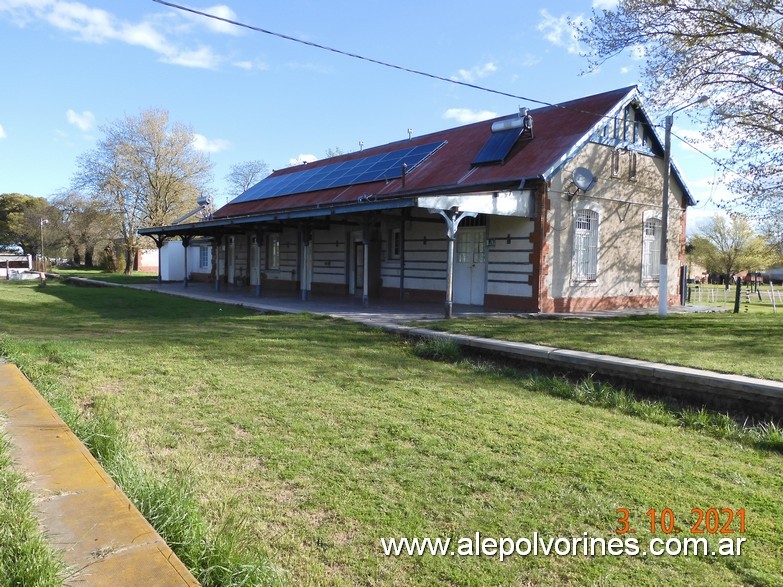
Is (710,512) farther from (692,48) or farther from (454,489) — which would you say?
(692,48)

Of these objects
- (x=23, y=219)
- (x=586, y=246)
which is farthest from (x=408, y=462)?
(x=23, y=219)

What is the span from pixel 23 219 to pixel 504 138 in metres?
57.4

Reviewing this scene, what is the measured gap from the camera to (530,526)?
2898 millimetres

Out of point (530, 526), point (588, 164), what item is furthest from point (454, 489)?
point (588, 164)

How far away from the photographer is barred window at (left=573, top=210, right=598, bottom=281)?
14.1 metres

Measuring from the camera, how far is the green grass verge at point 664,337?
21.3 ft

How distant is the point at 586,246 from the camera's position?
47.4ft

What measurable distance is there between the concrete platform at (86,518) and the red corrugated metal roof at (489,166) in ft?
37.3

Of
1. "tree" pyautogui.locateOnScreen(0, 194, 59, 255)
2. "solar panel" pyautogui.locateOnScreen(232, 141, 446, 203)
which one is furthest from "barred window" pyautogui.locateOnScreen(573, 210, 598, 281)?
"tree" pyautogui.locateOnScreen(0, 194, 59, 255)

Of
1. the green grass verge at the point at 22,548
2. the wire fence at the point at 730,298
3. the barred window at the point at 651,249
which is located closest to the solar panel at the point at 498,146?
the barred window at the point at 651,249

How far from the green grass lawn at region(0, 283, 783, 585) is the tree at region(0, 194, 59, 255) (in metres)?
51.5

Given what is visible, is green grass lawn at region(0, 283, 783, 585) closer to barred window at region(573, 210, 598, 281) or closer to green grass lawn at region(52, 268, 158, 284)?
barred window at region(573, 210, 598, 281)

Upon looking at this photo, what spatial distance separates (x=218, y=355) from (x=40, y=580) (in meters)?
5.49
